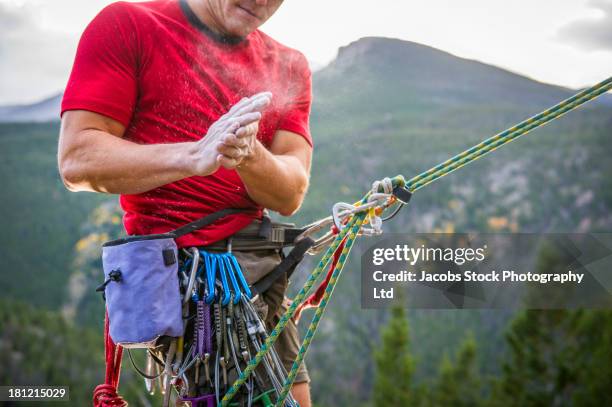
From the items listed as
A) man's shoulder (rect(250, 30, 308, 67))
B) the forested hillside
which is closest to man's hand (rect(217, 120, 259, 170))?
man's shoulder (rect(250, 30, 308, 67))

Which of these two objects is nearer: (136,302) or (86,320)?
(136,302)

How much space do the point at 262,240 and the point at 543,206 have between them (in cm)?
10541

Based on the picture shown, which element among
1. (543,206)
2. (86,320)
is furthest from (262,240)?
(543,206)

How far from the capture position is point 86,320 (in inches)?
3647

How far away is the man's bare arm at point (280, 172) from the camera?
2.75 m

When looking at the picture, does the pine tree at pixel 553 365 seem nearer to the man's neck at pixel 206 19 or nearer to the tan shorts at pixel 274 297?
the tan shorts at pixel 274 297

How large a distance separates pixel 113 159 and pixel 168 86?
44cm

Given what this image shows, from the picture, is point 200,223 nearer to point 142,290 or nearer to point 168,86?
point 142,290

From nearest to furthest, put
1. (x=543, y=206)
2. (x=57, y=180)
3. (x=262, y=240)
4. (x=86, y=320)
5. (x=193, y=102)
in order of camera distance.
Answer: (x=193, y=102)
(x=262, y=240)
(x=86, y=320)
(x=543, y=206)
(x=57, y=180)

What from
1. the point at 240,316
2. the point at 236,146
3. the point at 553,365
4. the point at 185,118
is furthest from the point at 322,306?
the point at 553,365

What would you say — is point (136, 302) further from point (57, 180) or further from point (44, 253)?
point (57, 180)

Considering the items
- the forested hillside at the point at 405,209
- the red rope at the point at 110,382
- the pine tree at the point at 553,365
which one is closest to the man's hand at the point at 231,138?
the red rope at the point at 110,382

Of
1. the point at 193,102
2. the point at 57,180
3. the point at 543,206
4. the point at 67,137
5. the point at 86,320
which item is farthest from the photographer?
the point at 57,180

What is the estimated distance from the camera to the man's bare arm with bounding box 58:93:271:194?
2.50 metres
